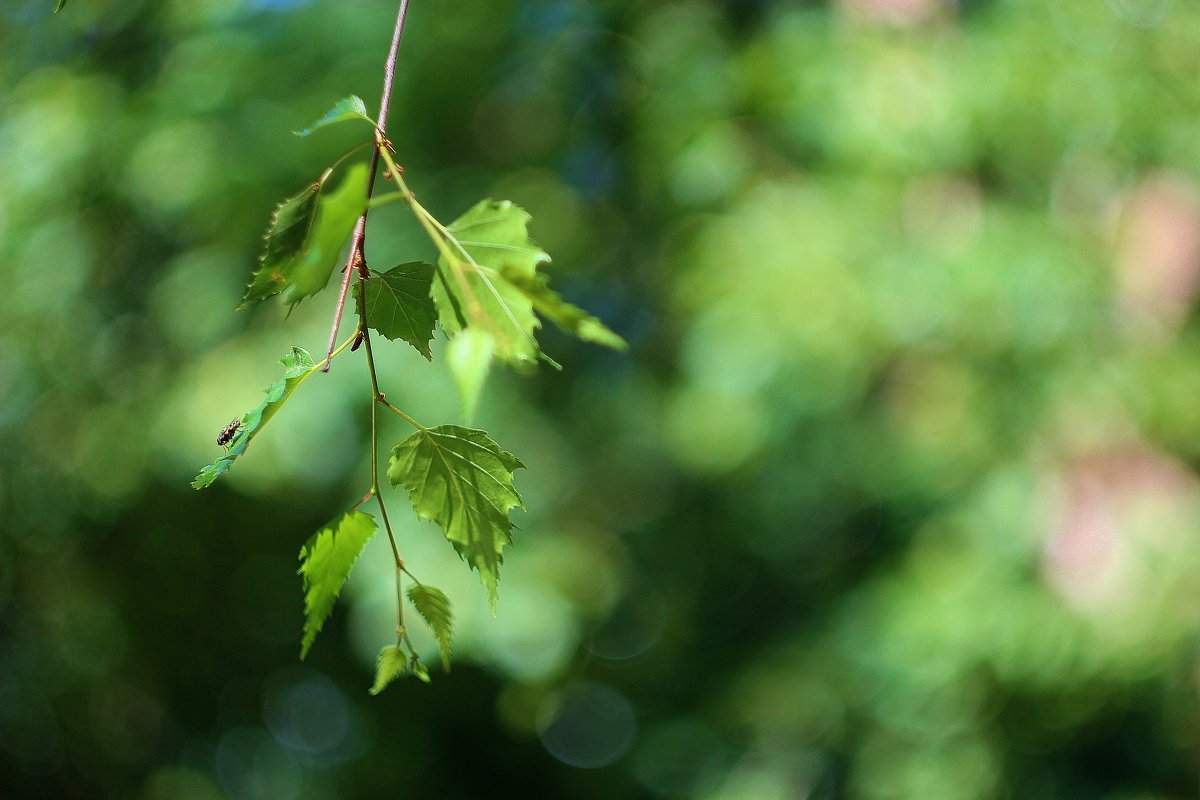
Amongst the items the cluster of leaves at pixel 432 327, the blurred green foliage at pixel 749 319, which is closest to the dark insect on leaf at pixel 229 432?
the cluster of leaves at pixel 432 327

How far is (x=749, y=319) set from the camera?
5.85 feet

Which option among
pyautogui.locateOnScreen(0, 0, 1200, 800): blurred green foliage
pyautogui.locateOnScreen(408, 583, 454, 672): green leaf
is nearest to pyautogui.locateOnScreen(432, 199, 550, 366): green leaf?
pyautogui.locateOnScreen(408, 583, 454, 672): green leaf

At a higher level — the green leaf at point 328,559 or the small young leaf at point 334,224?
the small young leaf at point 334,224

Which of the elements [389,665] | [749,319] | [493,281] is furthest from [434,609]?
[749,319]

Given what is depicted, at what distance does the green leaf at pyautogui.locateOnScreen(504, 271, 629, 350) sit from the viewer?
9.7 inches

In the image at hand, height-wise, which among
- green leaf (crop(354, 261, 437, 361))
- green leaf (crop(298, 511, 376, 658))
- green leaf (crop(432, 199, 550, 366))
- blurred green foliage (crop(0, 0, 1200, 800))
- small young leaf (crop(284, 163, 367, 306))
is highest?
blurred green foliage (crop(0, 0, 1200, 800))

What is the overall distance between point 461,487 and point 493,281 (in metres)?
0.08

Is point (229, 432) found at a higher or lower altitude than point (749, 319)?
lower

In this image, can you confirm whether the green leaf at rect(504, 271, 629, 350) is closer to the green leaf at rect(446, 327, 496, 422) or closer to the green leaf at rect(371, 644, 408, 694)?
the green leaf at rect(446, 327, 496, 422)

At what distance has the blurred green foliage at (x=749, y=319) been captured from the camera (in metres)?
1.83

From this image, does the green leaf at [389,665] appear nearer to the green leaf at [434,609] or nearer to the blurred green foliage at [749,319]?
the green leaf at [434,609]

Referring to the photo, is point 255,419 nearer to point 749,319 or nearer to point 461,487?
point 461,487

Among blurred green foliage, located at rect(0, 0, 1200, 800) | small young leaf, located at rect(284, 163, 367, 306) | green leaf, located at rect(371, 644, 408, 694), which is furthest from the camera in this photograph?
blurred green foliage, located at rect(0, 0, 1200, 800)

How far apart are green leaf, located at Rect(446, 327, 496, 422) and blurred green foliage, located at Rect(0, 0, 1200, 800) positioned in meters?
1.54
